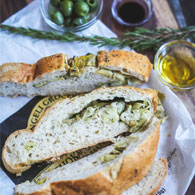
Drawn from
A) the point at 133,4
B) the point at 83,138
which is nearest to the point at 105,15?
the point at 133,4

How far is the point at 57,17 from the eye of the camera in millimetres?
3877

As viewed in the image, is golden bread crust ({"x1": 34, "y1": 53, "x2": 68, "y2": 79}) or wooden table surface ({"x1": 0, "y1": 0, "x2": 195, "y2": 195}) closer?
golden bread crust ({"x1": 34, "y1": 53, "x2": 68, "y2": 79})

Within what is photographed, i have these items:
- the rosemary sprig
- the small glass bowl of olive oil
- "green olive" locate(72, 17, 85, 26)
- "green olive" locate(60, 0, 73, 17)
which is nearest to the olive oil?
the small glass bowl of olive oil

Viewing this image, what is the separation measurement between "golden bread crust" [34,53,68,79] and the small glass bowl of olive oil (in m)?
1.23

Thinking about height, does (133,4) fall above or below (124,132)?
above

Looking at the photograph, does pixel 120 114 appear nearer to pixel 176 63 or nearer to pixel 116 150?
pixel 116 150

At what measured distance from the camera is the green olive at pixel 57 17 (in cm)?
388

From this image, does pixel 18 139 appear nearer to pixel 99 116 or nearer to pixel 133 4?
pixel 99 116

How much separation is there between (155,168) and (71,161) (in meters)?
1.03

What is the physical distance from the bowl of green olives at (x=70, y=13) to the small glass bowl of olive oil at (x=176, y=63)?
107 centimetres

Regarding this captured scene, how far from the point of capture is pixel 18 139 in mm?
3461

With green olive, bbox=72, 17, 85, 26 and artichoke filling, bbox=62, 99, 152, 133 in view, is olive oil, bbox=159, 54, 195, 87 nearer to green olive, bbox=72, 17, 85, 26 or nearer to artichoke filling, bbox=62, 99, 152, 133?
artichoke filling, bbox=62, 99, 152, 133

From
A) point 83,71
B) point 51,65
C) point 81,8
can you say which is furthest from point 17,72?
point 81,8

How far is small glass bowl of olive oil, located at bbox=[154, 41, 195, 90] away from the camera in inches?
152
